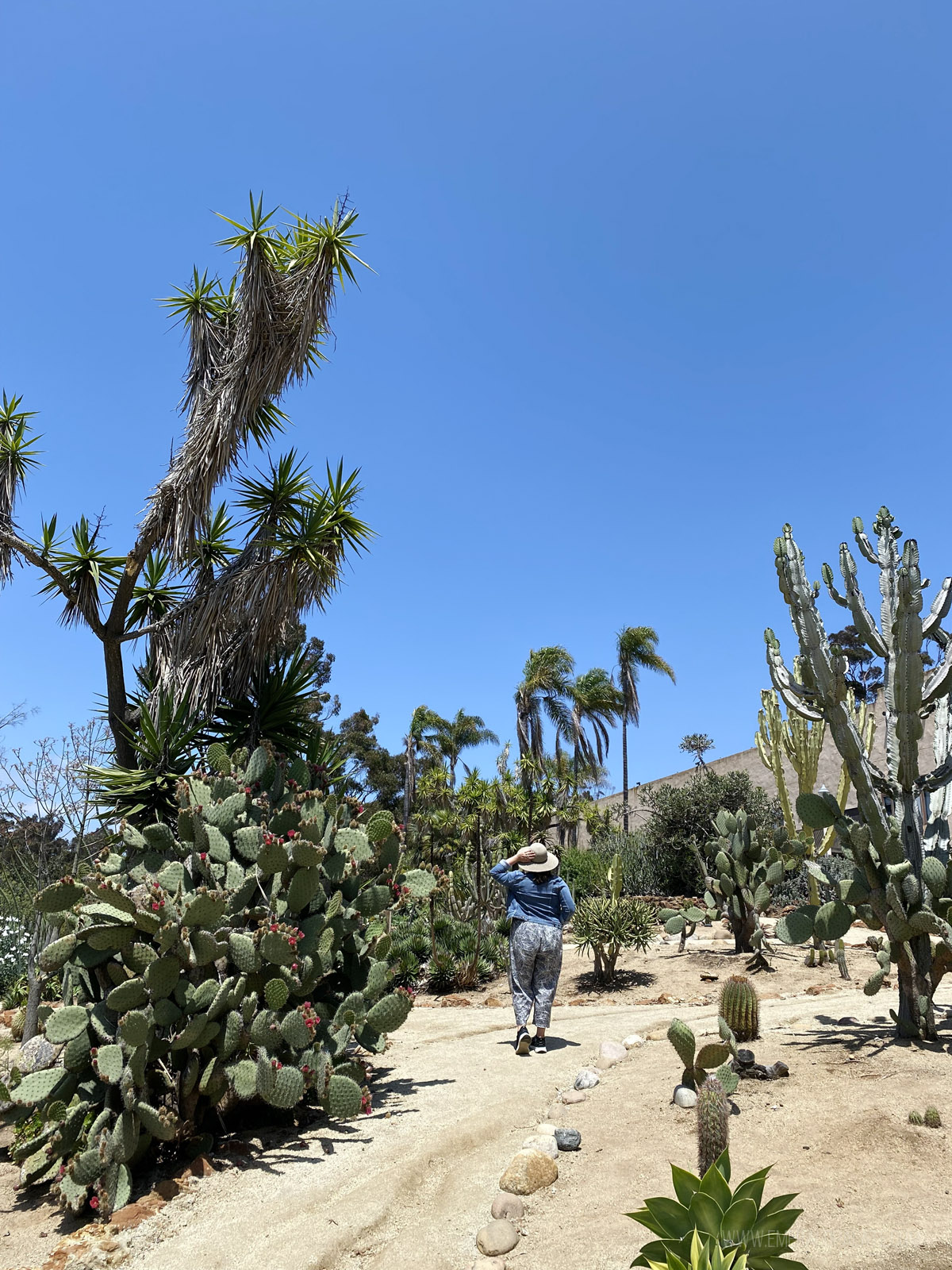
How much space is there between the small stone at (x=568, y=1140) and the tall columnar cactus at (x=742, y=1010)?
60.6 inches

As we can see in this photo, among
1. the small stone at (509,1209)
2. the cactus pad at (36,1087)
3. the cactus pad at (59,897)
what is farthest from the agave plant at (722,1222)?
the cactus pad at (59,897)

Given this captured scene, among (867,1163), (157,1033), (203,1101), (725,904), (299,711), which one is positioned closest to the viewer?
(867,1163)

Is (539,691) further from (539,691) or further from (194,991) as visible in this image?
(194,991)

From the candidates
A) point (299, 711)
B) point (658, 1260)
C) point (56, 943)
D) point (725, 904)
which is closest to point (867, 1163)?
point (658, 1260)

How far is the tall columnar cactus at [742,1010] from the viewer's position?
5156 millimetres

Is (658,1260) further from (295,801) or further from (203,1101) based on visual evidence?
(295,801)

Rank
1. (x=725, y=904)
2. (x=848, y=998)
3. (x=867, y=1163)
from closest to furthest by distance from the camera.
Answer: (x=867, y=1163) → (x=848, y=998) → (x=725, y=904)

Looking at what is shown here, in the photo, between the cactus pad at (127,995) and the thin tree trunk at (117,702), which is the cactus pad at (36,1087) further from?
the thin tree trunk at (117,702)

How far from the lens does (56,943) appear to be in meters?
4.23

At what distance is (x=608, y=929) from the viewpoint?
898 cm

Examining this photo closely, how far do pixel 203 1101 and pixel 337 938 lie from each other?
3.55ft

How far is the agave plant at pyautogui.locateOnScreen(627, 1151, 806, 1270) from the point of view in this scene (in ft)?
7.62

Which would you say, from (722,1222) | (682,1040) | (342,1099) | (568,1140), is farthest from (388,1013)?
(722,1222)

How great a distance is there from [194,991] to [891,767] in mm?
4430
